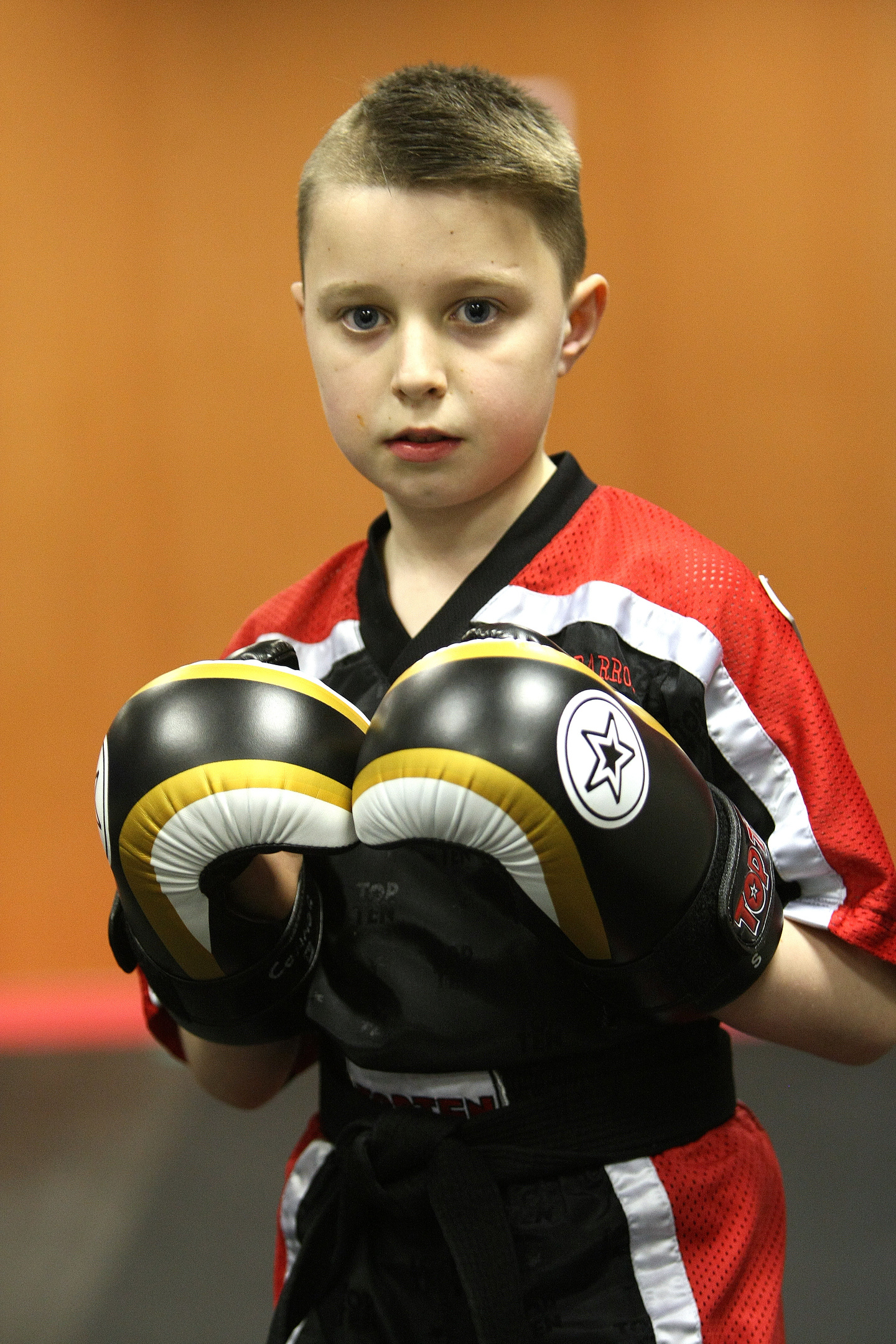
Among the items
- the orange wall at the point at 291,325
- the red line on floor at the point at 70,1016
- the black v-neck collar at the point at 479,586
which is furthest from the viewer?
the red line on floor at the point at 70,1016

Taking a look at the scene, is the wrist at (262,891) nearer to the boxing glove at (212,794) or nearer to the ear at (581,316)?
the boxing glove at (212,794)

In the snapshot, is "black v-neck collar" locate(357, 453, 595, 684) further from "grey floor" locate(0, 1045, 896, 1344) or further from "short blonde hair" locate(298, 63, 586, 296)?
"grey floor" locate(0, 1045, 896, 1344)

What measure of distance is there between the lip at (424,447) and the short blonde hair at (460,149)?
0.46 ft

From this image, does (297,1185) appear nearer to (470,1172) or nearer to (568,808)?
(470,1172)

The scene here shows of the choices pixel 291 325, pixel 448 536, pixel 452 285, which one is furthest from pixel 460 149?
pixel 291 325

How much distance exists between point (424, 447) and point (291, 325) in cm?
133

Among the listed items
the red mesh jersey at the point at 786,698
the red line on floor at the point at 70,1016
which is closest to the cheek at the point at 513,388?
the red mesh jersey at the point at 786,698

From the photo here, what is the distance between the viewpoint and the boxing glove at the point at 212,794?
1.71 feet

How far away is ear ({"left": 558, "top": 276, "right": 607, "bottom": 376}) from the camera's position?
74cm

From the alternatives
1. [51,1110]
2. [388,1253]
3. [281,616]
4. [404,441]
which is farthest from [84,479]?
[388,1253]

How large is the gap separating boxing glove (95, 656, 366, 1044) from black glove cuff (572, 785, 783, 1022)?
151 mm

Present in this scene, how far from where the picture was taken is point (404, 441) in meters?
0.67

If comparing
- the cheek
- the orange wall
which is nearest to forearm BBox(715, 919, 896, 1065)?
the cheek

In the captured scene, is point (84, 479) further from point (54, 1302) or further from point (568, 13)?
point (54, 1302)
